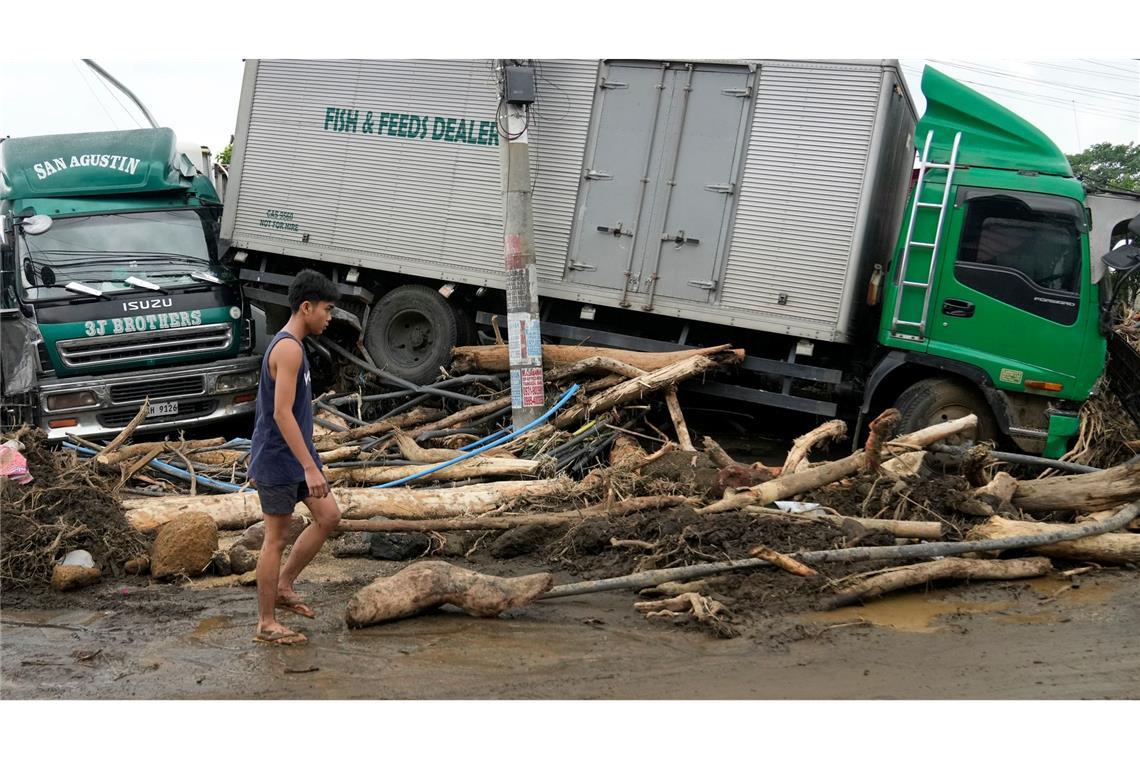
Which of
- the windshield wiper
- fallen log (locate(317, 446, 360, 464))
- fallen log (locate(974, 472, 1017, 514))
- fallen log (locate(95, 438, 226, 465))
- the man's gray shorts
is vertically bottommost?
fallen log (locate(95, 438, 226, 465))

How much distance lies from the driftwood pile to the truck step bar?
0.96 ft

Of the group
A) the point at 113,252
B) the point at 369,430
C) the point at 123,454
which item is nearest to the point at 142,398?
the point at 113,252

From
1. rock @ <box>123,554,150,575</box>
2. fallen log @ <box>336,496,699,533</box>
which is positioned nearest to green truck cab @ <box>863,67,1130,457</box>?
fallen log @ <box>336,496,699,533</box>

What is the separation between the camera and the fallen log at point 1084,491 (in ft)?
21.3

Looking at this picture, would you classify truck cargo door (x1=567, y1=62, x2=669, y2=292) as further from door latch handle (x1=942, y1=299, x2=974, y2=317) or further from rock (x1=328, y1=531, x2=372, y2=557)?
rock (x1=328, y1=531, x2=372, y2=557)

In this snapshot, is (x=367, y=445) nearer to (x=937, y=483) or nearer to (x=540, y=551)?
(x=540, y=551)

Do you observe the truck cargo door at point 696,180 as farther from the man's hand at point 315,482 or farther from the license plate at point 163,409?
the man's hand at point 315,482

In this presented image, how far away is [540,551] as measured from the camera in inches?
251

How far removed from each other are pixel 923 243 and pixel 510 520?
4535mm

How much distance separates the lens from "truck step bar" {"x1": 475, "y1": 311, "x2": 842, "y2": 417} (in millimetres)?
→ 8914

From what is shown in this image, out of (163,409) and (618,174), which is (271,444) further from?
(163,409)

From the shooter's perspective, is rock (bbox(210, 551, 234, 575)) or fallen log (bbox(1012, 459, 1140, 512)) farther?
fallen log (bbox(1012, 459, 1140, 512))

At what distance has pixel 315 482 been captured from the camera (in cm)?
460

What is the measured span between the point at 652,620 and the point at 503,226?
222 inches
